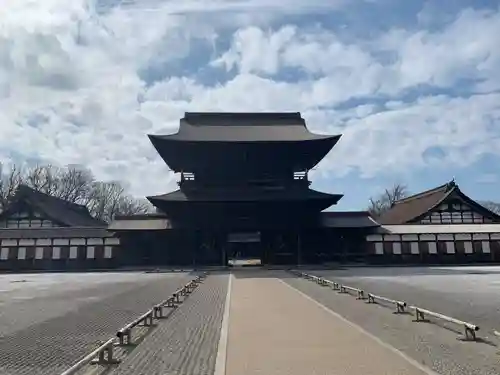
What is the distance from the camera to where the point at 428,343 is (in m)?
8.45

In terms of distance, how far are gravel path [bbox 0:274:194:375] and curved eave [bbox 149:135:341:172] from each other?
63.8ft

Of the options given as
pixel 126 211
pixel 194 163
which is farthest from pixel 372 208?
pixel 194 163

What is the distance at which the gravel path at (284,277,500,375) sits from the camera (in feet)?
22.4

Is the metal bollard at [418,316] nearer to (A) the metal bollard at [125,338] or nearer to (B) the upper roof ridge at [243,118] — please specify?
(A) the metal bollard at [125,338]

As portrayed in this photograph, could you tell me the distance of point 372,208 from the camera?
302 feet

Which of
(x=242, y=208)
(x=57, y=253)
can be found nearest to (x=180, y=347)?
(x=242, y=208)

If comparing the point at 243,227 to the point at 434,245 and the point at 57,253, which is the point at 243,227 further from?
the point at 434,245

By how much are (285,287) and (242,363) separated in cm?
1347

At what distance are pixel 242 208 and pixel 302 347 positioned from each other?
28.9m

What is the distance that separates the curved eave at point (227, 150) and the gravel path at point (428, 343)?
25018 millimetres

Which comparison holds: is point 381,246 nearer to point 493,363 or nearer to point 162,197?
point 162,197

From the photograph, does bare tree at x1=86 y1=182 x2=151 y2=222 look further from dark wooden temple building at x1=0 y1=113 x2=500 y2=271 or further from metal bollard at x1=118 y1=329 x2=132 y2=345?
metal bollard at x1=118 y1=329 x2=132 y2=345

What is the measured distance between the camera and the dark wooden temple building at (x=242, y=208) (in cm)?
3669

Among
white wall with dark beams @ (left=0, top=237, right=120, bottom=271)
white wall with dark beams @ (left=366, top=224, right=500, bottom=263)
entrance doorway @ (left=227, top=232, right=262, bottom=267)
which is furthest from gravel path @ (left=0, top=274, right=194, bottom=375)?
white wall with dark beams @ (left=366, top=224, right=500, bottom=263)
